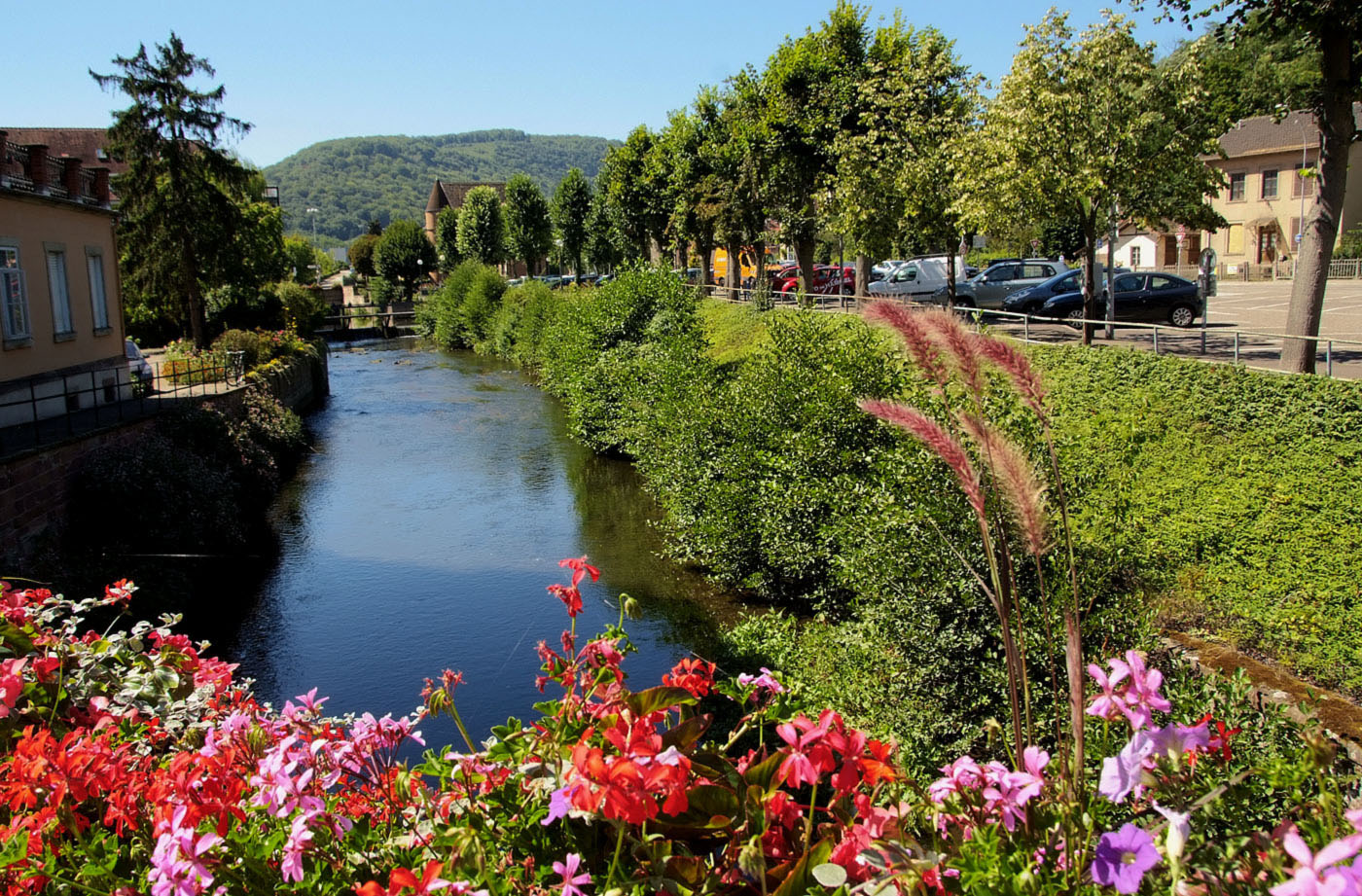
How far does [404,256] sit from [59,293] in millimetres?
70607

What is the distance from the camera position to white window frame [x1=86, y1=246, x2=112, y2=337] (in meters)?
Answer: 20.2

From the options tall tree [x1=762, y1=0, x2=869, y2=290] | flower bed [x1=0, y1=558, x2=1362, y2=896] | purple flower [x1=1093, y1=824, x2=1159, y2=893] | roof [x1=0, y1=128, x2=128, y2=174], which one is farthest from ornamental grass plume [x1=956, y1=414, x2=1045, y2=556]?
roof [x1=0, y1=128, x2=128, y2=174]

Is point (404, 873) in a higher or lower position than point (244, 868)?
higher

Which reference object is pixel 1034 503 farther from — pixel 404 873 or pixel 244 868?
pixel 244 868

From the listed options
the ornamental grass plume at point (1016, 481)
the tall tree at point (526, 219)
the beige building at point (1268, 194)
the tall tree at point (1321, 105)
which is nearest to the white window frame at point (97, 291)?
the tall tree at point (1321, 105)

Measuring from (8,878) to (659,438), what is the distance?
14648 millimetres

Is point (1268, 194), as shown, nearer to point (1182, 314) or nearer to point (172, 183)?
point (1182, 314)

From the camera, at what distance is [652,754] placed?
7.52 ft

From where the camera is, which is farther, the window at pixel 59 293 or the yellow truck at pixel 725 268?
the yellow truck at pixel 725 268

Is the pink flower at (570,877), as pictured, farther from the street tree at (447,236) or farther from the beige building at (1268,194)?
the street tree at (447,236)

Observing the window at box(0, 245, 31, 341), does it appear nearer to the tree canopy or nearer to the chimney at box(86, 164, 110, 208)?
the chimney at box(86, 164, 110, 208)

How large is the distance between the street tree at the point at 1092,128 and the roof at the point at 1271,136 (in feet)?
105

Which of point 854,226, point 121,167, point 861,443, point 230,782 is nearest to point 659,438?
point 861,443

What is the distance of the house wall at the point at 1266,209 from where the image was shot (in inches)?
1859
